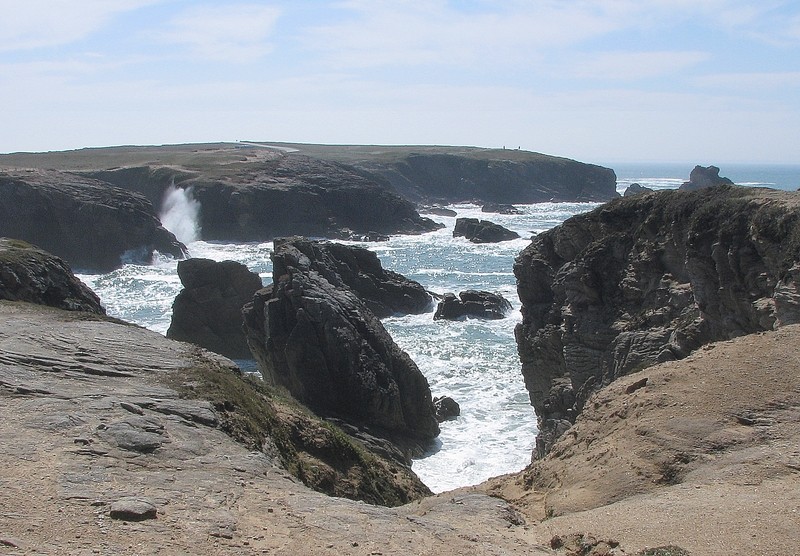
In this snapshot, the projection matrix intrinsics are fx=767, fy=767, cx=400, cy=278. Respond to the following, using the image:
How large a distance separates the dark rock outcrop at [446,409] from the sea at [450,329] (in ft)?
0.98

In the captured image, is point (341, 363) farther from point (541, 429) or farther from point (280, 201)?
point (280, 201)

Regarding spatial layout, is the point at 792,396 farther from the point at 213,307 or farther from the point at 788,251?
the point at 213,307

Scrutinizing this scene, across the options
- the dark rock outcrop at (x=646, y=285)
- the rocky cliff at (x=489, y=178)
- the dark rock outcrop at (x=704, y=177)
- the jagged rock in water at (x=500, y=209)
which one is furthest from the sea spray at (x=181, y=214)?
the dark rock outcrop at (x=704, y=177)

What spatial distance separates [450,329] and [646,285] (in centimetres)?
2547

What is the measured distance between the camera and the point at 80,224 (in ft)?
263

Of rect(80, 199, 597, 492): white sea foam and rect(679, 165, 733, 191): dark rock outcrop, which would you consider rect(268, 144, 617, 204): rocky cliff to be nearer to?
rect(679, 165, 733, 191): dark rock outcrop

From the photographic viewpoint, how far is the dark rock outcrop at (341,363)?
2969 cm

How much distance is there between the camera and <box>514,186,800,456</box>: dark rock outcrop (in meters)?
20.3

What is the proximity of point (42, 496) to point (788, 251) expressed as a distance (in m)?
17.5

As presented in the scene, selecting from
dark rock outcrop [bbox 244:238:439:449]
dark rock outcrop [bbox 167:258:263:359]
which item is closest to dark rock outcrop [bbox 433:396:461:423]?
dark rock outcrop [bbox 244:238:439:449]

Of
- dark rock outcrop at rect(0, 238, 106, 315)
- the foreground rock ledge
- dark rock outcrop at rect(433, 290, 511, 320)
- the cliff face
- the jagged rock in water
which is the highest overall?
the cliff face

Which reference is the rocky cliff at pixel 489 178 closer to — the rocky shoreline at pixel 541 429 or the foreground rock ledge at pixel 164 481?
the rocky shoreline at pixel 541 429

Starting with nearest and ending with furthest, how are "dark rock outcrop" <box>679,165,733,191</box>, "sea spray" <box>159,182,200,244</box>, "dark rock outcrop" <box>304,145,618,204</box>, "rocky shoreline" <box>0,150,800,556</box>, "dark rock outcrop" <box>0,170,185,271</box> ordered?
"rocky shoreline" <box>0,150,800,556</box>, "dark rock outcrop" <box>0,170,185,271</box>, "sea spray" <box>159,182,200,244</box>, "dark rock outcrop" <box>679,165,733,191</box>, "dark rock outcrop" <box>304,145,618,204</box>

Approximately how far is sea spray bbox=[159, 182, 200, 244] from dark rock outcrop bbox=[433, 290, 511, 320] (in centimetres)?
5519
